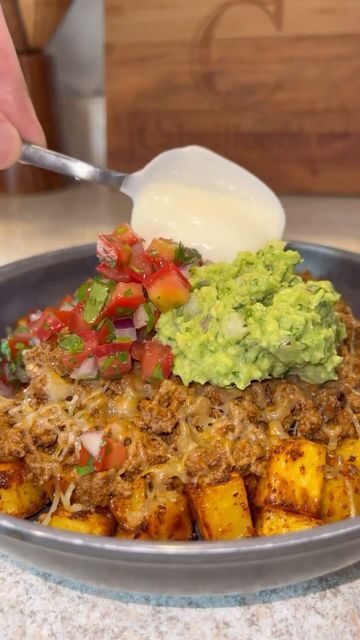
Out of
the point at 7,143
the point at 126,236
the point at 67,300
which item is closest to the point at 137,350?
the point at 126,236

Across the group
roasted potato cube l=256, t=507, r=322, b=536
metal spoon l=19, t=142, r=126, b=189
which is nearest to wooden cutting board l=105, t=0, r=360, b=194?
metal spoon l=19, t=142, r=126, b=189

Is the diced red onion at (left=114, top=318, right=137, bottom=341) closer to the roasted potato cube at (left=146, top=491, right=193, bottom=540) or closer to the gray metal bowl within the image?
the roasted potato cube at (left=146, top=491, right=193, bottom=540)

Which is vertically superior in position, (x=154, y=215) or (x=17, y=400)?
(x=154, y=215)

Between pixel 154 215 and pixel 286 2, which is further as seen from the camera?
pixel 286 2

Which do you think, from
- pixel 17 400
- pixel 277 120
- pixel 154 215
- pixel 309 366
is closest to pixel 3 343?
pixel 17 400

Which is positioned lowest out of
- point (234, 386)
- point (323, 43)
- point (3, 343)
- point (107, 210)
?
point (107, 210)

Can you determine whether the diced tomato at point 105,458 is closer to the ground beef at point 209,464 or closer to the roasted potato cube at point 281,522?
the ground beef at point 209,464

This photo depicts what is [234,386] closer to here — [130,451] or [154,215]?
[130,451]
